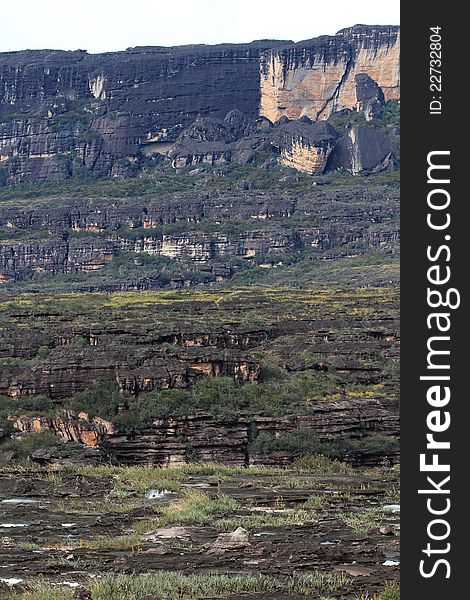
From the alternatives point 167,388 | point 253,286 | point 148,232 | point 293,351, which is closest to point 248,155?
point 148,232

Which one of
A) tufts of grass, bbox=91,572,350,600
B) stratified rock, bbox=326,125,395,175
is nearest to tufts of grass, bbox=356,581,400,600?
tufts of grass, bbox=91,572,350,600

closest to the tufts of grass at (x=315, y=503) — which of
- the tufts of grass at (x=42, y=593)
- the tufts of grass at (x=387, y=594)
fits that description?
the tufts of grass at (x=42, y=593)

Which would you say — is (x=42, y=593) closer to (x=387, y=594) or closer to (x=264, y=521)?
(x=387, y=594)

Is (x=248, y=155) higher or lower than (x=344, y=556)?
higher

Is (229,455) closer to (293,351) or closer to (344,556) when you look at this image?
(344,556)

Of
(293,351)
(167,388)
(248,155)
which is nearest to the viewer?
(167,388)

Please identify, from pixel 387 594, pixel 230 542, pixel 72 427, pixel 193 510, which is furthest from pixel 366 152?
pixel 387 594

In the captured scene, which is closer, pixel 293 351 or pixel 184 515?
pixel 184 515

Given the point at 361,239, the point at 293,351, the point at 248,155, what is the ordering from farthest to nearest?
the point at 248,155 → the point at 361,239 → the point at 293,351
